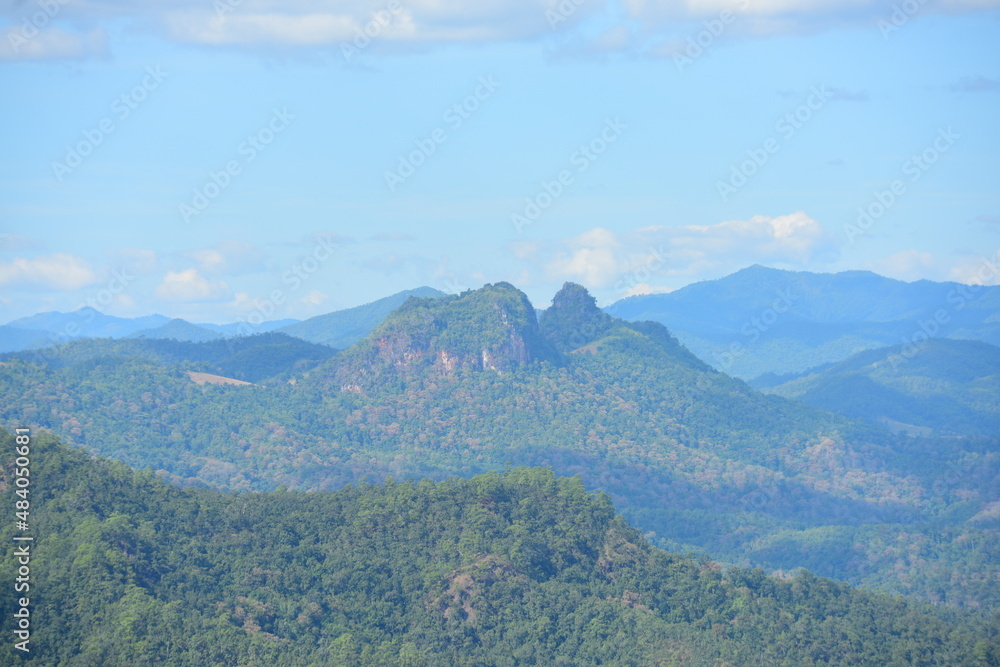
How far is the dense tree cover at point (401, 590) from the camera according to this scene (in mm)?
67188

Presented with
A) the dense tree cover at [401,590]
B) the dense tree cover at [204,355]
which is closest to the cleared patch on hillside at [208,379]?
→ the dense tree cover at [204,355]

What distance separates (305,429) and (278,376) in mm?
20979

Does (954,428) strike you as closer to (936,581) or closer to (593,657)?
(936,581)

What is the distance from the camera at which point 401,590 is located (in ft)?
250

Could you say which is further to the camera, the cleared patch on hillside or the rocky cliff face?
the cleared patch on hillside

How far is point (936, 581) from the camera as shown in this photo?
11075 cm

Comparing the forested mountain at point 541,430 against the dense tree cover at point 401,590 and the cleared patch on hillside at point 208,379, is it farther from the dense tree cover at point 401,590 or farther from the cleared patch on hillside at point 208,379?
the dense tree cover at point 401,590

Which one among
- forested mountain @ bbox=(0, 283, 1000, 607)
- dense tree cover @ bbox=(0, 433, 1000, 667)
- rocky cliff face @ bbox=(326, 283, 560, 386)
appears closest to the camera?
dense tree cover @ bbox=(0, 433, 1000, 667)

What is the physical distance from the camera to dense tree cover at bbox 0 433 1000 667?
220 ft

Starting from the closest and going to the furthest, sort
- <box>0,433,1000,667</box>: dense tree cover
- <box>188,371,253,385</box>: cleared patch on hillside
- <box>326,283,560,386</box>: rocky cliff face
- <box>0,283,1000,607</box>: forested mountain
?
1. <box>0,433,1000,667</box>: dense tree cover
2. <box>0,283,1000,607</box>: forested mountain
3. <box>326,283,560,386</box>: rocky cliff face
4. <box>188,371,253,385</box>: cleared patch on hillside

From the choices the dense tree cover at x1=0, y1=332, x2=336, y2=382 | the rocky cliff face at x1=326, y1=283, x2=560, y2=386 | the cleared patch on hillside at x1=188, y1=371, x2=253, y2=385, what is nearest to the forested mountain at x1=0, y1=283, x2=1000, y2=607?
the rocky cliff face at x1=326, y1=283, x2=560, y2=386

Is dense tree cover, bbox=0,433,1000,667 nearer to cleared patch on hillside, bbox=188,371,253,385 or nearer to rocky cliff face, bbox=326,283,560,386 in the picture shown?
rocky cliff face, bbox=326,283,560,386

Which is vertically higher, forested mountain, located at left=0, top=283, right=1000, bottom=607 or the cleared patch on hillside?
the cleared patch on hillside

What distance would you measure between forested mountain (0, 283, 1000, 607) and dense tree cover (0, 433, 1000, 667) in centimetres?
4243
